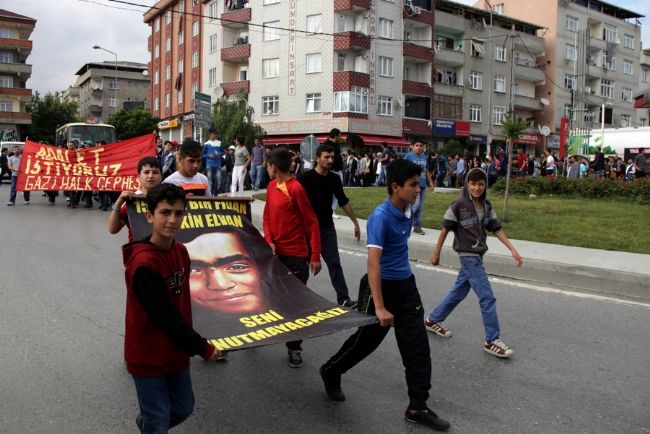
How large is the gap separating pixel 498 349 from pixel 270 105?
40362 millimetres

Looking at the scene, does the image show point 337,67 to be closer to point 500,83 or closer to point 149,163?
point 500,83

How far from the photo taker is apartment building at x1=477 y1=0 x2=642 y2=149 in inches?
2185

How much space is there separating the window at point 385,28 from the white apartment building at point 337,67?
0.07 meters

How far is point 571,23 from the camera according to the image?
56.9m

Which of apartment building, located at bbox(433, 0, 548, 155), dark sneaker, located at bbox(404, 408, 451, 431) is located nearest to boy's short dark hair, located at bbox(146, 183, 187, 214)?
dark sneaker, located at bbox(404, 408, 451, 431)

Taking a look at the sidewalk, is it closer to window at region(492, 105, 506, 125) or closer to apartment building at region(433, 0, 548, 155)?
apartment building at region(433, 0, 548, 155)

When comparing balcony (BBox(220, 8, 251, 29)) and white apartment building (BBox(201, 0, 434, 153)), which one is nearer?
→ white apartment building (BBox(201, 0, 434, 153))

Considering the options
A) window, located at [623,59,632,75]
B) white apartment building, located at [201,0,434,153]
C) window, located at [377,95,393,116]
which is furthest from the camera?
window, located at [623,59,632,75]

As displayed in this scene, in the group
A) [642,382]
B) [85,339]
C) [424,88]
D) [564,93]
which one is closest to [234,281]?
[85,339]

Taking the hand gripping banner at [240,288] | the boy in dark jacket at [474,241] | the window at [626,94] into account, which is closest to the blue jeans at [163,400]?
the hand gripping banner at [240,288]

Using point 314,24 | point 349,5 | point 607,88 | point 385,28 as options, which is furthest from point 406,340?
point 607,88

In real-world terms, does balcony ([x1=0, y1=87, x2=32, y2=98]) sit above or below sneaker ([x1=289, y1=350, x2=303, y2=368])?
above

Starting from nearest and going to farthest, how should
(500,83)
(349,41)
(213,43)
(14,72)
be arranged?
1. (349,41)
2. (213,43)
3. (500,83)
4. (14,72)

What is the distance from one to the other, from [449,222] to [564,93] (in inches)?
2220
